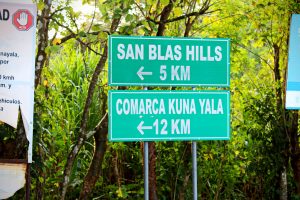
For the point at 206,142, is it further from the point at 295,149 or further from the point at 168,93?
the point at 168,93

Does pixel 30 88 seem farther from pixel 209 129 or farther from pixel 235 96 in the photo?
pixel 235 96

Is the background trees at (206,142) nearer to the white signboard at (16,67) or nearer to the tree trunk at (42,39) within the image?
the tree trunk at (42,39)

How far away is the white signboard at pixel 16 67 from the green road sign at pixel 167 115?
948mm

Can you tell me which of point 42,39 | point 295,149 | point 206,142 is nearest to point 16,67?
point 42,39

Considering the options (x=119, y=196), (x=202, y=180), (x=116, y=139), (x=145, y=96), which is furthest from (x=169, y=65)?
(x=202, y=180)

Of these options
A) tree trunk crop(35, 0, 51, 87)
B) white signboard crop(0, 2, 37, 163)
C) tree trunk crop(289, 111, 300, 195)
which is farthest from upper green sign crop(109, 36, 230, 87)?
tree trunk crop(289, 111, 300, 195)

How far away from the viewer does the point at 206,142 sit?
29.2 feet

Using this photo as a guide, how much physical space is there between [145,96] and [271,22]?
3352mm

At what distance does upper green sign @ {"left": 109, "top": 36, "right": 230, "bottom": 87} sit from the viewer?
19.2 ft

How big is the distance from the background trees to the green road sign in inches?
77.7

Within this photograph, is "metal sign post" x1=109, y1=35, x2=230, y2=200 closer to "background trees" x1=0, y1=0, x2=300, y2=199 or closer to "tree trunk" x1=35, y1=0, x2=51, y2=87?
"tree trunk" x1=35, y1=0, x2=51, y2=87

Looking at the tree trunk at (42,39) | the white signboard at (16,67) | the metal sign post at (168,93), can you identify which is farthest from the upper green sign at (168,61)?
the tree trunk at (42,39)

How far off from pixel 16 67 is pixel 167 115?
1547 millimetres

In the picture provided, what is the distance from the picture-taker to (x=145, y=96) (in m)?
5.83
